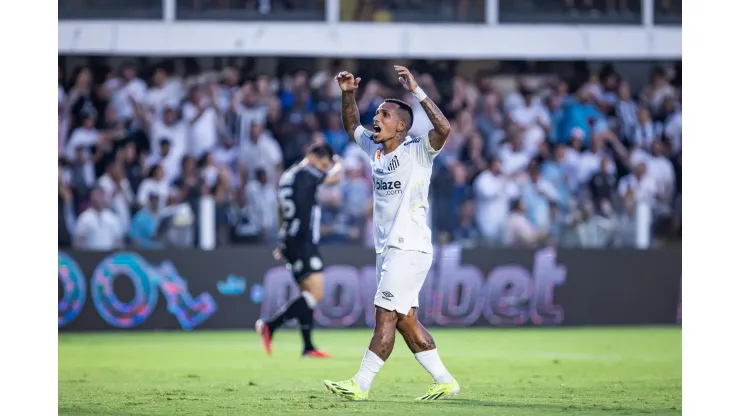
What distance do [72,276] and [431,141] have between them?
855 centimetres

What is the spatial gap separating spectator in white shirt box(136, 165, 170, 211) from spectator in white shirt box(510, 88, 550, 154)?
210 inches

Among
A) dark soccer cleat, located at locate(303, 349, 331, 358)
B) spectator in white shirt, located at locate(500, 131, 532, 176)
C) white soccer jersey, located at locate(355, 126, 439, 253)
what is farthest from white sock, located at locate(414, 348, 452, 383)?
spectator in white shirt, located at locate(500, 131, 532, 176)

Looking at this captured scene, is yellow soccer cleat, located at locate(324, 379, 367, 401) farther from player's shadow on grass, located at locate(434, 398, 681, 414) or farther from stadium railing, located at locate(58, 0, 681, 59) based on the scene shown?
stadium railing, located at locate(58, 0, 681, 59)

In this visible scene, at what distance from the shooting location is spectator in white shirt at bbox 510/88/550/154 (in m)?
18.5

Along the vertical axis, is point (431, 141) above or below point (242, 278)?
above

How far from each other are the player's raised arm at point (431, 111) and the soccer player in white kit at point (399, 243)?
0.05 ft

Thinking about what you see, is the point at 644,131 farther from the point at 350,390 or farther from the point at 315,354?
the point at 350,390

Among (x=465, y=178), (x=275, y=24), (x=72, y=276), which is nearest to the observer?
(x=72, y=276)

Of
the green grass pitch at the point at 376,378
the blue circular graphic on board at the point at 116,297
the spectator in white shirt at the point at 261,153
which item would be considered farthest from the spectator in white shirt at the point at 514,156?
the blue circular graphic on board at the point at 116,297

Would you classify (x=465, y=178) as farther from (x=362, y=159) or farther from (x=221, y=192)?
(x=221, y=192)

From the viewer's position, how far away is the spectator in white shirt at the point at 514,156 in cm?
1786

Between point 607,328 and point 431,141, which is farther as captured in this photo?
point 607,328

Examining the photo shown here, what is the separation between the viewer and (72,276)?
16.3 meters
